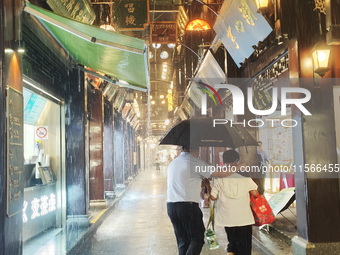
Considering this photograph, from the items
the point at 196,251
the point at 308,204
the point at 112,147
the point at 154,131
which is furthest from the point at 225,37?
the point at 154,131

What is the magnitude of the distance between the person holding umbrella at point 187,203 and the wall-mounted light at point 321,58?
2.54 meters

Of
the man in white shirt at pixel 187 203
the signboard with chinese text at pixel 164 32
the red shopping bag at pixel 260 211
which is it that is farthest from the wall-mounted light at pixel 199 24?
the red shopping bag at pixel 260 211

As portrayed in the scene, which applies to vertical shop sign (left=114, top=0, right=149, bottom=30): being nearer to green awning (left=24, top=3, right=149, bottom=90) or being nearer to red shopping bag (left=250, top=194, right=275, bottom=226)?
green awning (left=24, top=3, right=149, bottom=90)

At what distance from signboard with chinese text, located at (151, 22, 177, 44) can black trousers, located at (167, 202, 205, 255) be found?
Result: 29.1 feet

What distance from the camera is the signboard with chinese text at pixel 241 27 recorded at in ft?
24.6

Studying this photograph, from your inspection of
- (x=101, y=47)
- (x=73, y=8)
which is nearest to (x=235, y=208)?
(x=101, y=47)

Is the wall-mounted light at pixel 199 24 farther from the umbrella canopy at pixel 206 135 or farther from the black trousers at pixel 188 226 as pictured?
the black trousers at pixel 188 226

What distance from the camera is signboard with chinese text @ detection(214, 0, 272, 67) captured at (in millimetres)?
7508

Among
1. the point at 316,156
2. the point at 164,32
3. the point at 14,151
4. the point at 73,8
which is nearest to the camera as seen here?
the point at 14,151

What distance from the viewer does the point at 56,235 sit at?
8586 mm

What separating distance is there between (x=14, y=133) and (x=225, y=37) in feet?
21.5

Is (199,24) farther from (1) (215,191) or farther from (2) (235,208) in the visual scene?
(2) (235,208)

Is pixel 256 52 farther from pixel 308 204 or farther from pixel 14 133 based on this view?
pixel 14 133

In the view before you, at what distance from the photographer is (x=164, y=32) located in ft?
43.8
